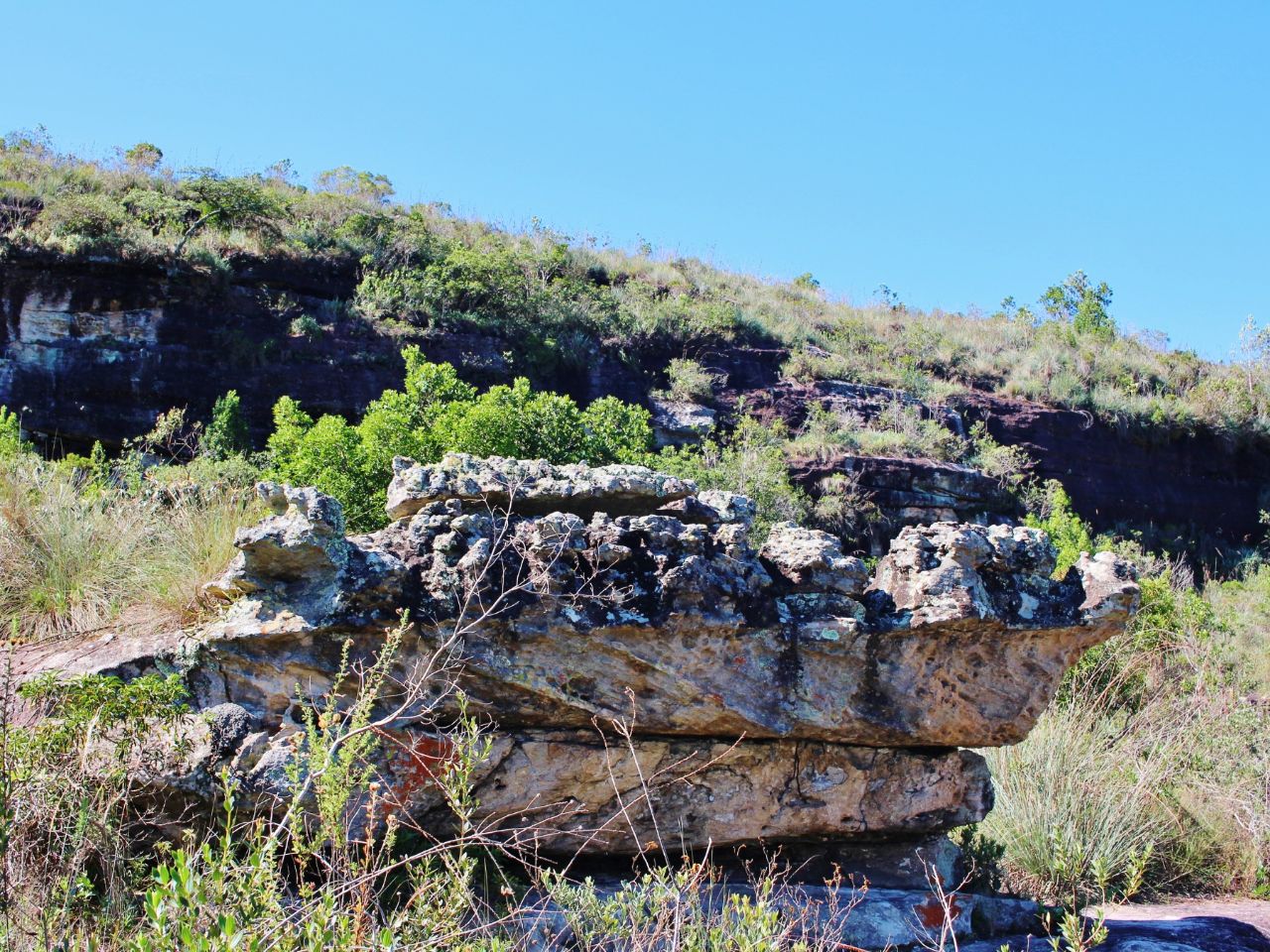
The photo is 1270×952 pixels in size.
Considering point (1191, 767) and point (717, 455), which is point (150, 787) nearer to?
point (1191, 767)

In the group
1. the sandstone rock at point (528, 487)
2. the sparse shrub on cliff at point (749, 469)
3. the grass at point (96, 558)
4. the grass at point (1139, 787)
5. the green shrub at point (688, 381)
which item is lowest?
the grass at point (1139, 787)

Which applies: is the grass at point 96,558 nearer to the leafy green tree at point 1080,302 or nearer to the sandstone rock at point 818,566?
the sandstone rock at point 818,566

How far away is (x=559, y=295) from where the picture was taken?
2000 cm

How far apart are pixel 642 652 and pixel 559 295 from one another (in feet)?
51.2

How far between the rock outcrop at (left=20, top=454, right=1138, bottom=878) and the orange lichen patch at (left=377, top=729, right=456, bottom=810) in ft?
0.04

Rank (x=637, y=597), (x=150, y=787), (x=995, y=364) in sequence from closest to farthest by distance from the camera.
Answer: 1. (x=150, y=787)
2. (x=637, y=597)
3. (x=995, y=364)

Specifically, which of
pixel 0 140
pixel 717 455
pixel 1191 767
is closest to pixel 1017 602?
pixel 1191 767

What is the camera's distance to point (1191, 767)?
8664 millimetres

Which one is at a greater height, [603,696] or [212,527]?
[212,527]

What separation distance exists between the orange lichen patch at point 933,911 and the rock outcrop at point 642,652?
436mm

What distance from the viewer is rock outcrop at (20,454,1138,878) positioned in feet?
15.4

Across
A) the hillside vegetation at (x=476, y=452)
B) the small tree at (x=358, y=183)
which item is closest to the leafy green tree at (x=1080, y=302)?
the hillside vegetation at (x=476, y=452)

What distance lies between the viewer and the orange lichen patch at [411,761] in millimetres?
4754

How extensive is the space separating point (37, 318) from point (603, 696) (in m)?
14.0
